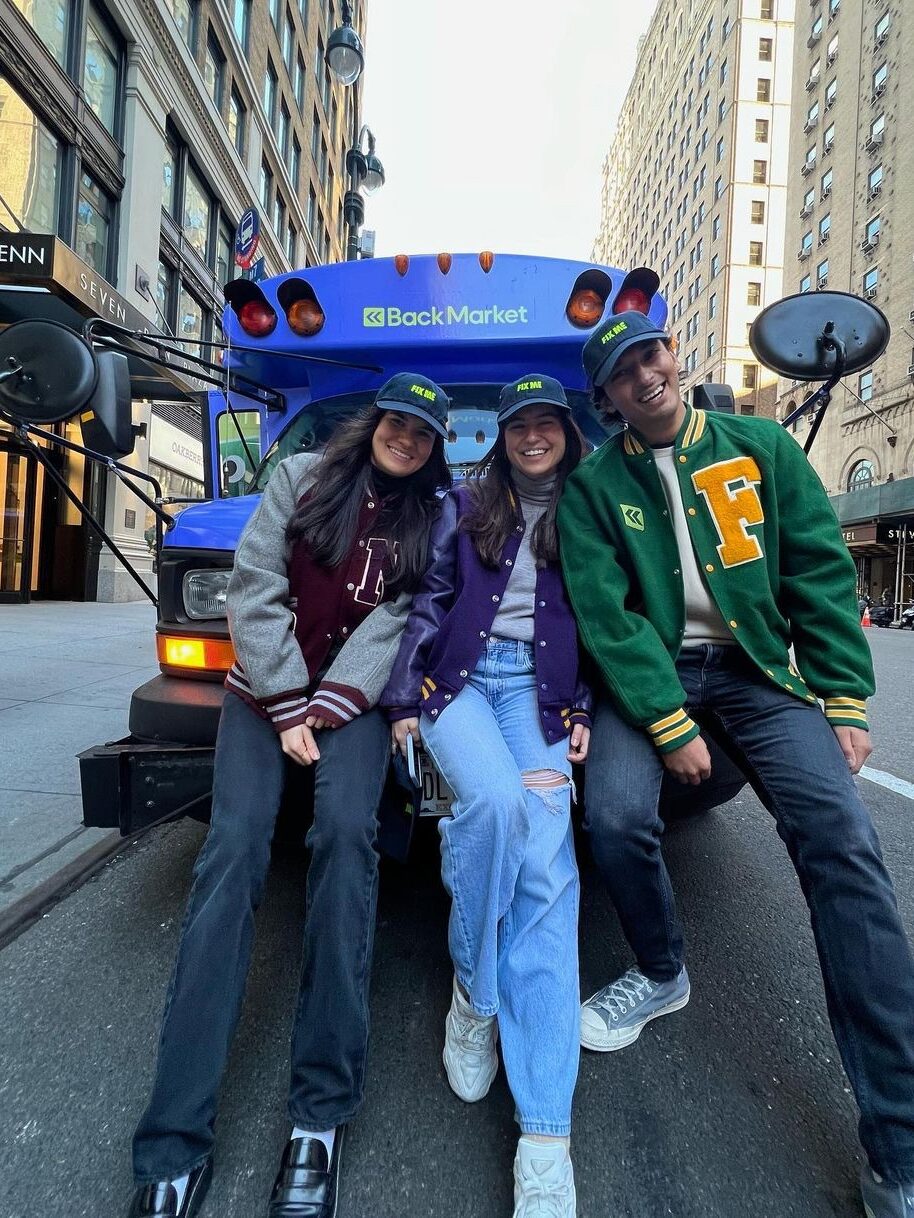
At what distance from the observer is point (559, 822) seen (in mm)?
1850

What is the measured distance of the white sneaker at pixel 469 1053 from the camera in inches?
69.0

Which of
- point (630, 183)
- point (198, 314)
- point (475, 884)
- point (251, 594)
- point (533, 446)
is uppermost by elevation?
point (630, 183)

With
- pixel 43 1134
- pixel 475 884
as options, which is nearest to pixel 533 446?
pixel 475 884

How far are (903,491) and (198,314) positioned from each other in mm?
26736

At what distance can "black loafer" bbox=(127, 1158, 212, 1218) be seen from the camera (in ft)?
4.55

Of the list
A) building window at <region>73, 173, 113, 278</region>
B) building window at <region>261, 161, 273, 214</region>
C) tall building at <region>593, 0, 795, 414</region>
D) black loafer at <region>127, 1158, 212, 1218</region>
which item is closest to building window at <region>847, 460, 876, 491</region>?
tall building at <region>593, 0, 795, 414</region>

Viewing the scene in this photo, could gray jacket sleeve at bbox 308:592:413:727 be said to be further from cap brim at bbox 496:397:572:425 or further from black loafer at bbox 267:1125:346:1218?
black loafer at bbox 267:1125:346:1218

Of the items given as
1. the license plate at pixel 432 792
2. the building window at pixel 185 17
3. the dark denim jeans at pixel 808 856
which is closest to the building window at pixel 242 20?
the building window at pixel 185 17

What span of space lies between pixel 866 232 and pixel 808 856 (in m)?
44.1

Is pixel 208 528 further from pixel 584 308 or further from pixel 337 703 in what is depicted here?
pixel 584 308

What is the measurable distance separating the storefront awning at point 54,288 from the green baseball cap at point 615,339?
8070mm

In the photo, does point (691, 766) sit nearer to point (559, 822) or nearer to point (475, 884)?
point (559, 822)

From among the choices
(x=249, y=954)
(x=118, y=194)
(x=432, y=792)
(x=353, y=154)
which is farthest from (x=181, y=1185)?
(x=118, y=194)

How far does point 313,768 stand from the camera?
6.53ft
